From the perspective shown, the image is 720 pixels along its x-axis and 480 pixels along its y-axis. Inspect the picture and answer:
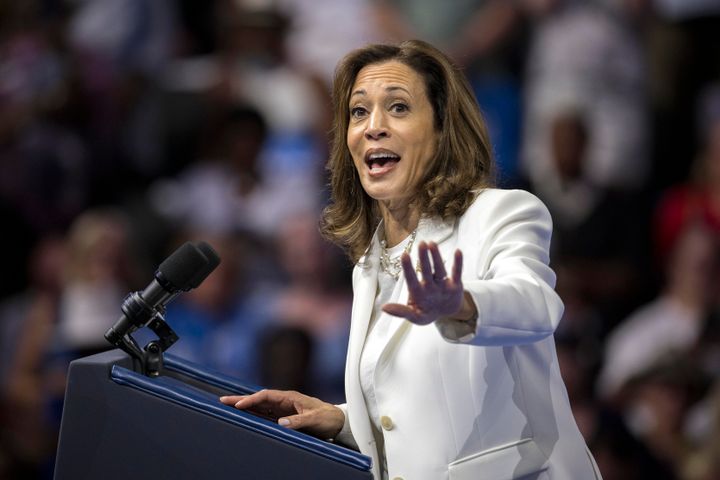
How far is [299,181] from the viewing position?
17.5 feet

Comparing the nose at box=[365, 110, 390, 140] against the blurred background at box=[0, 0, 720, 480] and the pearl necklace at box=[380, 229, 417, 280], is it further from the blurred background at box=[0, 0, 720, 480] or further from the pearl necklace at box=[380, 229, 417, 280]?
the blurred background at box=[0, 0, 720, 480]

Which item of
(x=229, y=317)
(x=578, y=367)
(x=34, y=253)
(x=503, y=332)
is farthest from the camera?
(x=34, y=253)

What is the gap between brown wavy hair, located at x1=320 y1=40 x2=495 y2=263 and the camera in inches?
88.6

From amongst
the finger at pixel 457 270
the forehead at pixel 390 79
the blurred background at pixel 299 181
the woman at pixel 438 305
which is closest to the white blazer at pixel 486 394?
the woman at pixel 438 305

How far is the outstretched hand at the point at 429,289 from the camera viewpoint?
1.72 meters

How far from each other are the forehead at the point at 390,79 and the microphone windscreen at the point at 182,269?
0.57 m

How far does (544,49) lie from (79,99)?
7.60ft

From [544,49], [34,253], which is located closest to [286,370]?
[34,253]

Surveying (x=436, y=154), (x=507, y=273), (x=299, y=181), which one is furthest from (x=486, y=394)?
(x=299, y=181)

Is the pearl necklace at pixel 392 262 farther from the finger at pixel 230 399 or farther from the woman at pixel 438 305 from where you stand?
the finger at pixel 230 399

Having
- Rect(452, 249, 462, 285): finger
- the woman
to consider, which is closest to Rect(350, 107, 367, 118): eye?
the woman

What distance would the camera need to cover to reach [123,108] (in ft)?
18.8

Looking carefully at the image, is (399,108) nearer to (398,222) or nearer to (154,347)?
(398,222)

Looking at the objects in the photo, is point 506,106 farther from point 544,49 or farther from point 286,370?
point 286,370
